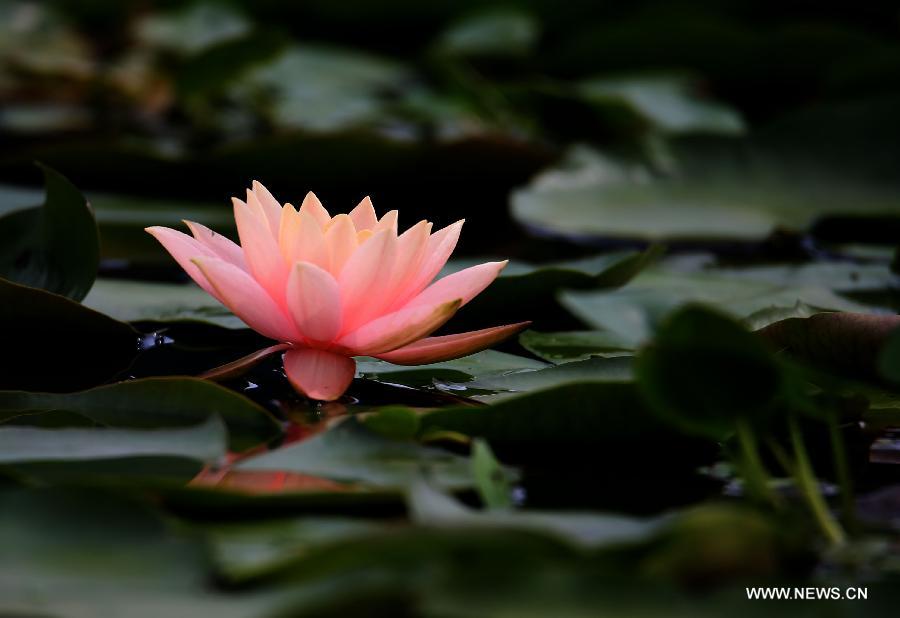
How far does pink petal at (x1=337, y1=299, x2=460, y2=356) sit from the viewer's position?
994 mm

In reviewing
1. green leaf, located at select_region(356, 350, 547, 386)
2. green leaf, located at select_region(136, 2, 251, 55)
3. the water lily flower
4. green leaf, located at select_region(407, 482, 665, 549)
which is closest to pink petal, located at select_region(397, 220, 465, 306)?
the water lily flower

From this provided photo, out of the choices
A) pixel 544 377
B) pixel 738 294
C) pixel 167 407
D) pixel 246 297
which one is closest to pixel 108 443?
pixel 167 407

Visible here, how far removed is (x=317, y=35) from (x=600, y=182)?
1.95 meters

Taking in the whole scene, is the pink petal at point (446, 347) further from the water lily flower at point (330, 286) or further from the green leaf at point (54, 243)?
the green leaf at point (54, 243)

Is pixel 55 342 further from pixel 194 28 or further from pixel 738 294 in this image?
pixel 194 28

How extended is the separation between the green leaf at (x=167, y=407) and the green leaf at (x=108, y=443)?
5 cm

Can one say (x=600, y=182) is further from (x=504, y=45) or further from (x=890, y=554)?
(x=890, y=554)

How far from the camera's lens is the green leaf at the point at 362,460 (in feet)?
2.73

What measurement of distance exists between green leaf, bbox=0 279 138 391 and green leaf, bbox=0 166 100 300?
2.1 inches

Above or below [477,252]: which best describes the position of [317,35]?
above

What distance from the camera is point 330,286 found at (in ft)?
3.15

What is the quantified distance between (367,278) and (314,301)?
0.05 metres

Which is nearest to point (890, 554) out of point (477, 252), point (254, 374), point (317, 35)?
point (254, 374)

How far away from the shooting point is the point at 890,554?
0.72 meters
